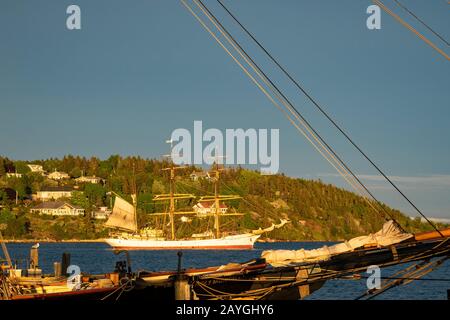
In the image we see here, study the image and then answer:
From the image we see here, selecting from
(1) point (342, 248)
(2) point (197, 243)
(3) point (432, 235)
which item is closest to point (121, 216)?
(2) point (197, 243)

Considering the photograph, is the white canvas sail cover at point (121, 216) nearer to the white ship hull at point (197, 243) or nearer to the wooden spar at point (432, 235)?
the white ship hull at point (197, 243)

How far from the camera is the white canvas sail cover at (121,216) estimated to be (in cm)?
13275

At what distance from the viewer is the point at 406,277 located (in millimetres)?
16844

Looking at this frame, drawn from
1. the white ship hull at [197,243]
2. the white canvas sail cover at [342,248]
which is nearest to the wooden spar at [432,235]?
the white canvas sail cover at [342,248]

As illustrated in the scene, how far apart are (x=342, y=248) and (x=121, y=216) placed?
119 meters

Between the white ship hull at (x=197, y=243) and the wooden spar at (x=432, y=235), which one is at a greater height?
the wooden spar at (x=432, y=235)

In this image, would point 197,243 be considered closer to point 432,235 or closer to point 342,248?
point 342,248

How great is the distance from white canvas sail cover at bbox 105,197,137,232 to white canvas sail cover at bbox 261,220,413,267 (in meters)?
114

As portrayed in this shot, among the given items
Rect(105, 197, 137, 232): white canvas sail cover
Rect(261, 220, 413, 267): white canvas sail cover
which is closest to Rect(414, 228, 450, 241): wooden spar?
Rect(261, 220, 413, 267): white canvas sail cover

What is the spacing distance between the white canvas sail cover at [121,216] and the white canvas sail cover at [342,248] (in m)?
114
